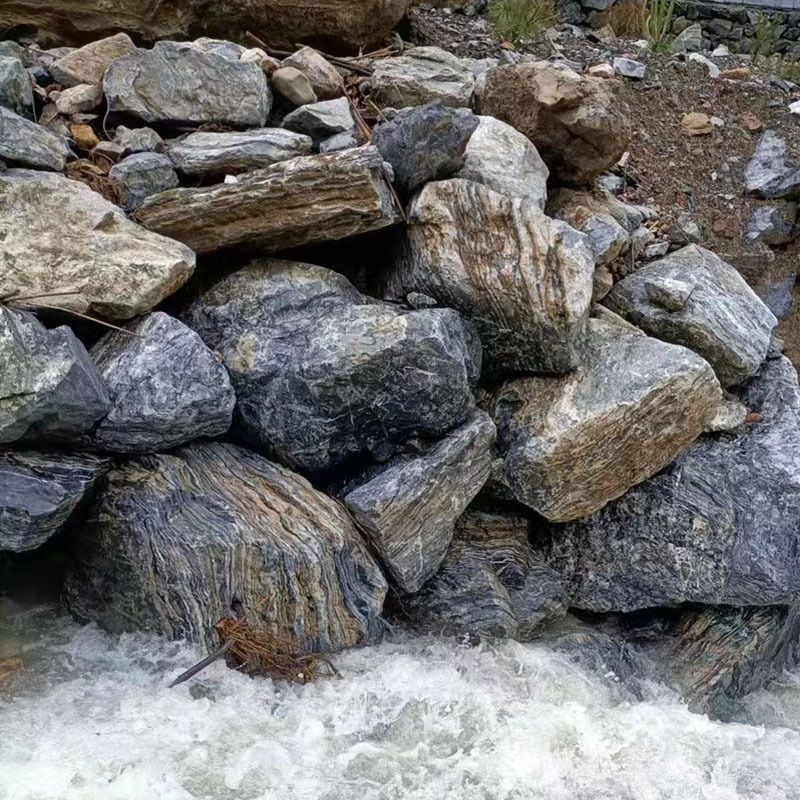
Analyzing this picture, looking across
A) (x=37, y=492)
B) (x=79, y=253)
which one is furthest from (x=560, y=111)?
(x=37, y=492)

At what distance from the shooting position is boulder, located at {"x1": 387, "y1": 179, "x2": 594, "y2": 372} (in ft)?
16.5

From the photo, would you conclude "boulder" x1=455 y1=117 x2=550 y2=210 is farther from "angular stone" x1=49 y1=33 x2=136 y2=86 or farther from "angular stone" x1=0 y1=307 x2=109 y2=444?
"angular stone" x1=0 y1=307 x2=109 y2=444

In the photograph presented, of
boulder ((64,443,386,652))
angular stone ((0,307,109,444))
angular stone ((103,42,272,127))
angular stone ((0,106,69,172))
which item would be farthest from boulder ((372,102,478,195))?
angular stone ((0,307,109,444))

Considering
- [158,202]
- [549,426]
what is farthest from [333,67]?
[549,426]

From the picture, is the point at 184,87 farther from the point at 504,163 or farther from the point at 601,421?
the point at 601,421

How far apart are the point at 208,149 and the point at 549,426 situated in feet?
8.04

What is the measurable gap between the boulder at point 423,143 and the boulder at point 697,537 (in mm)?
2187

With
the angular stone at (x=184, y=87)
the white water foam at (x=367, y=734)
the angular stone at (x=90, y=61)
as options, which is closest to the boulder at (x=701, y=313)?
the white water foam at (x=367, y=734)

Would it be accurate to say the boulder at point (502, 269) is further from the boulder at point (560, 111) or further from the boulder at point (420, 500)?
the boulder at point (560, 111)

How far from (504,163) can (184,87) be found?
1990 millimetres

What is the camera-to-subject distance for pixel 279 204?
483cm

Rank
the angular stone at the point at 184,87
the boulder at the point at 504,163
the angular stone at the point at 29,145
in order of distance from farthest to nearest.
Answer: the boulder at the point at 504,163 → the angular stone at the point at 184,87 → the angular stone at the point at 29,145

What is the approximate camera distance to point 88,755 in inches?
155

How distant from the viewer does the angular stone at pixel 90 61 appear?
5.66m
